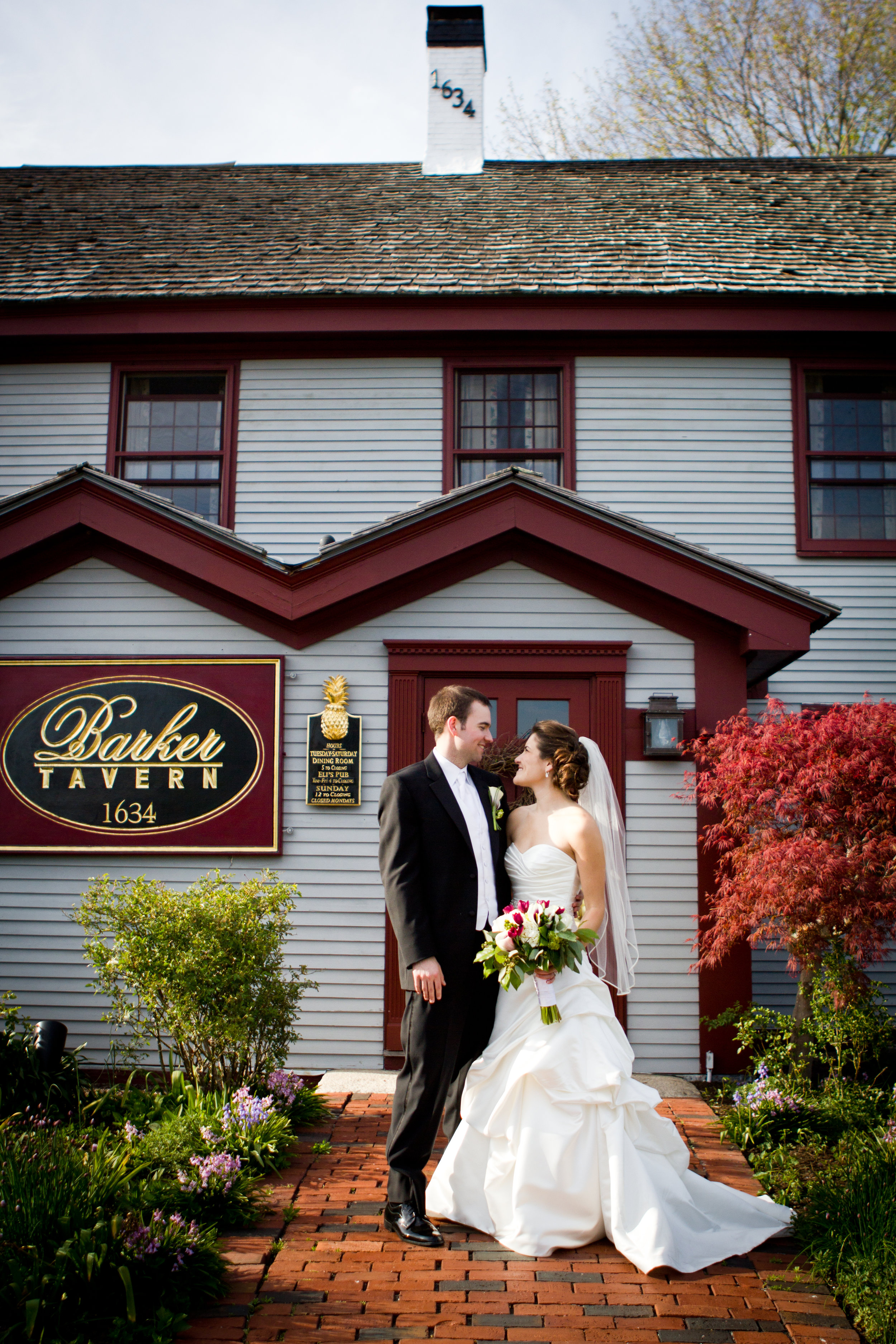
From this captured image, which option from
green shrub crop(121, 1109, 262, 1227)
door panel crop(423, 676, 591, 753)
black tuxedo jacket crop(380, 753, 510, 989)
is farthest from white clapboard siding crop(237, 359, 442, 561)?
green shrub crop(121, 1109, 262, 1227)

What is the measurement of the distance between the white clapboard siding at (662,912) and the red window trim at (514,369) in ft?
10.8

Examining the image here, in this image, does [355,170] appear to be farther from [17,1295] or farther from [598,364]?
[17,1295]

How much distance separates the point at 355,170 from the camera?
1219 centimetres

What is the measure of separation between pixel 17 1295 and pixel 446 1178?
1763 mm

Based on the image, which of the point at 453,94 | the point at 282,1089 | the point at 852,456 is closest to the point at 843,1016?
the point at 282,1089

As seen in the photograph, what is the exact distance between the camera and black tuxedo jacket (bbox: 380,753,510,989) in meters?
4.29

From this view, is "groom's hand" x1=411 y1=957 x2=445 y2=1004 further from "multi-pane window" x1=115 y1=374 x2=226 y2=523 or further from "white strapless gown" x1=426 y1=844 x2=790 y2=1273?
"multi-pane window" x1=115 y1=374 x2=226 y2=523

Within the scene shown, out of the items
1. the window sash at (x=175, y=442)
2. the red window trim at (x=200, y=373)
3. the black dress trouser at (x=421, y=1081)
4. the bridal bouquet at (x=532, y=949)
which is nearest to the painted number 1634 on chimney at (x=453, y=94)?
the red window trim at (x=200, y=373)

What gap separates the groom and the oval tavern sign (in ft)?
8.88

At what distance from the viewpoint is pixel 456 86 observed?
11445 millimetres

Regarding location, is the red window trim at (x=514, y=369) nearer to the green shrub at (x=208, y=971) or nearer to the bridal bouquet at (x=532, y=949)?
the green shrub at (x=208, y=971)

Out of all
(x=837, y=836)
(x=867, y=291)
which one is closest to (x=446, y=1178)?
(x=837, y=836)

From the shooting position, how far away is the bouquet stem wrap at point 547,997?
425cm

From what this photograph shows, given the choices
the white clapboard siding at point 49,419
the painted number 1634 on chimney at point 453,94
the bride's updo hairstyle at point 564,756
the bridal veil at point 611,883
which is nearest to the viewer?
the bride's updo hairstyle at point 564,756
